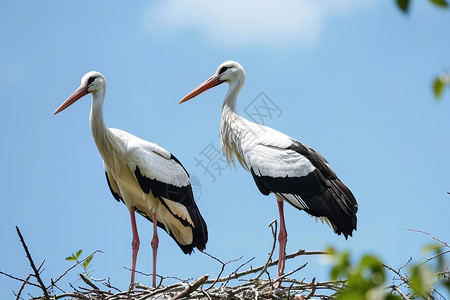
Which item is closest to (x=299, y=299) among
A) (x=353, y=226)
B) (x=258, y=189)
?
(x=353, y=226)

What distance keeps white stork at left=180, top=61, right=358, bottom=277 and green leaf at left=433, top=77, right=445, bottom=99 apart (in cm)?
454

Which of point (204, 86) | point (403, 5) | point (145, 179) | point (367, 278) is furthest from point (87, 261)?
point (403, 5)

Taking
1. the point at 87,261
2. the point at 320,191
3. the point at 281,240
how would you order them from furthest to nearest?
the point at 281,240 < the point at 320,191 < the point at 87,261

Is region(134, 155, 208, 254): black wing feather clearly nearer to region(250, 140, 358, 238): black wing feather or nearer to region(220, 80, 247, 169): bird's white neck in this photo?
region(220, 80, 247, 169): bird's white neck

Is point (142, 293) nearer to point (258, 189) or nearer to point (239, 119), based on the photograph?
point (258, 189)

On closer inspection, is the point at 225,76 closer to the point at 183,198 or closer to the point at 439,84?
the point at 183,198

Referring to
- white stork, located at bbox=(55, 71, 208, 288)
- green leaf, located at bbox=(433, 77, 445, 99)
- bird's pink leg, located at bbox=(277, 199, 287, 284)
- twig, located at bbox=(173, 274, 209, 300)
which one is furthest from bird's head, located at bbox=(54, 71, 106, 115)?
green leaf, located at bbox=(433, 77, 445, 99)

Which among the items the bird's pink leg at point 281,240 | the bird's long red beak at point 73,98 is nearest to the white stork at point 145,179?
the bird's long red beak at point 73,98

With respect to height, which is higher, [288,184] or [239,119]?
[239,119]

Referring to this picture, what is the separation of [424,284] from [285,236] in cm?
513

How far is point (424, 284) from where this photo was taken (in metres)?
1.07

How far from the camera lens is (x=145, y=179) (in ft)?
21.5

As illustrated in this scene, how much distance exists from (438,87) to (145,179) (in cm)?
560

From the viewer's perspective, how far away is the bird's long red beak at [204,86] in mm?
7164
